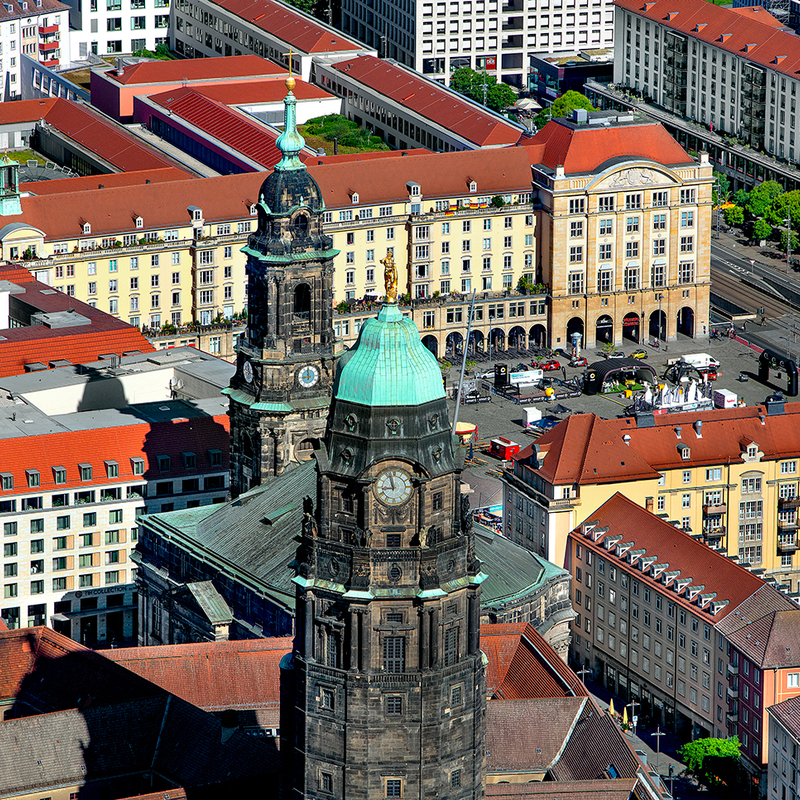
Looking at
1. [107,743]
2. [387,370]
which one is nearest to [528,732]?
[107,743]

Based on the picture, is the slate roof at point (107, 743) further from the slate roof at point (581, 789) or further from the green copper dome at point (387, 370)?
the green copper dome at point (387, 370)

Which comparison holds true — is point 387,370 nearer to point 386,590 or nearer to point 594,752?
point 386,590

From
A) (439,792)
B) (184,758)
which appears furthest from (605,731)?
(439,792)

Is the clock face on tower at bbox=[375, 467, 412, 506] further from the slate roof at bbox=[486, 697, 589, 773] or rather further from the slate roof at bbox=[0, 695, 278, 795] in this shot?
the slate roof at bbox=[486, 697, 589, 773]

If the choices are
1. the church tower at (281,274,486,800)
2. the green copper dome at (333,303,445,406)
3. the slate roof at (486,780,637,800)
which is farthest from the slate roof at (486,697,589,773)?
the green copper dome at (333,303,445,406)

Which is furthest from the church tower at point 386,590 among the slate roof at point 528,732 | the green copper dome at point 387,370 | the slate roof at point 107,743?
the slate roof at point 528,732
